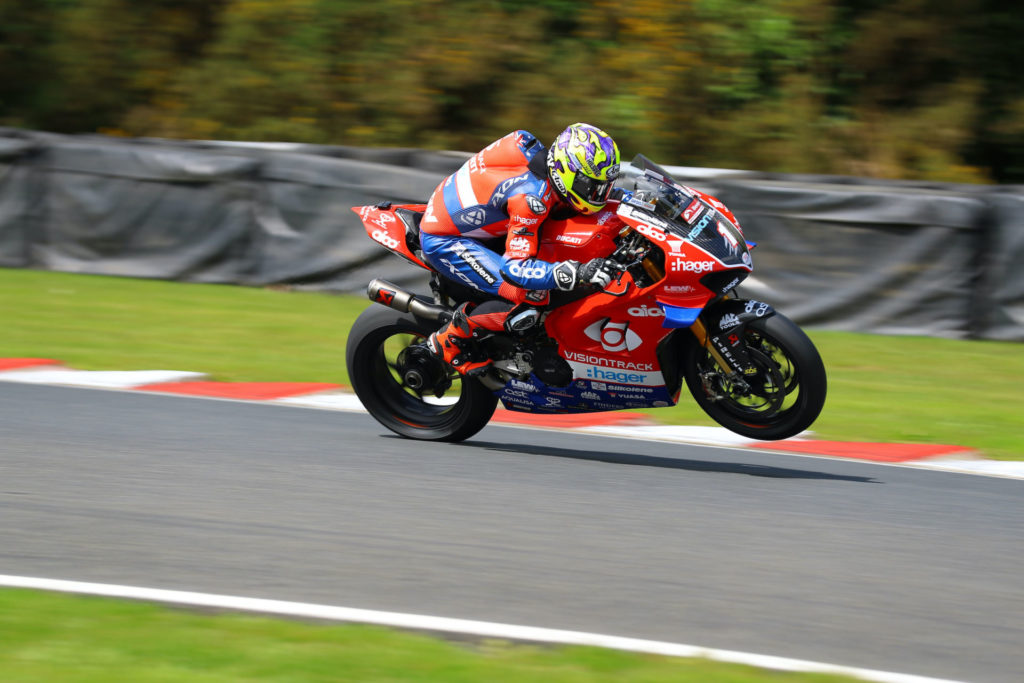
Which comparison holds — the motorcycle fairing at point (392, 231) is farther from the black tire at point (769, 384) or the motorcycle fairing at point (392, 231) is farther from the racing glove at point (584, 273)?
the black tire at point (769, 384)

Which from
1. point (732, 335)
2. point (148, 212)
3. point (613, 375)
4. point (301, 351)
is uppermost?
→ point (732, 335)

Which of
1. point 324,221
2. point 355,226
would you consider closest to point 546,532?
point 355,226

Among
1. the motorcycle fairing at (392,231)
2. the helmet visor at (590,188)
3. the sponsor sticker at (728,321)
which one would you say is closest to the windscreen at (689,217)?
the helmet visor at (590,188)

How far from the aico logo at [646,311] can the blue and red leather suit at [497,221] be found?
419mm

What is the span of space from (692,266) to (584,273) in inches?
21.2

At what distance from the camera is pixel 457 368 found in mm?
6637

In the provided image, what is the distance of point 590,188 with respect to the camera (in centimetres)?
614

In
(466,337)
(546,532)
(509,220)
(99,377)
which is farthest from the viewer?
(99,377)

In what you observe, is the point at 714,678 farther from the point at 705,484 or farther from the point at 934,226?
the point at 934,226

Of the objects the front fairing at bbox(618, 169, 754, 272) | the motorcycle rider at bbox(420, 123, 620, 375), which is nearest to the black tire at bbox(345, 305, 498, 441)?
the motorcycle rider at bbox(420, 123, 620, 375)

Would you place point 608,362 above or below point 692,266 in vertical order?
below

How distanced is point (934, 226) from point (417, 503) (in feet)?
23.8

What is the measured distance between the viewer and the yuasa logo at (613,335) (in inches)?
245

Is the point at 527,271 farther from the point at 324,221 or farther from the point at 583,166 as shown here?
the point at 324,221
